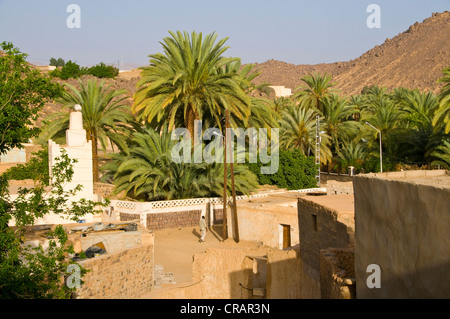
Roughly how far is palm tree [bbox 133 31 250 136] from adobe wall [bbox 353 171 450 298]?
74.0ft

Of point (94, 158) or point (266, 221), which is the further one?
point (94, 158)

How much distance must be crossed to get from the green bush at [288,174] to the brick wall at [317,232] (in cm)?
2051

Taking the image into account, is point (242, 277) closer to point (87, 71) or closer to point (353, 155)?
point (353, 155)

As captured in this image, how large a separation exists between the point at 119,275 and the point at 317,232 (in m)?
5.40

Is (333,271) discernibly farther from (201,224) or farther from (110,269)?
(201,224)

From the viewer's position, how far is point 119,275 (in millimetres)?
14234

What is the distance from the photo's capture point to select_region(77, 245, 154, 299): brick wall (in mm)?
12953

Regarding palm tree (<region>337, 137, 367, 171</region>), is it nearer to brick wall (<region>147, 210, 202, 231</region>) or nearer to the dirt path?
the dirt path

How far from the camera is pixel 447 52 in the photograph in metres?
125

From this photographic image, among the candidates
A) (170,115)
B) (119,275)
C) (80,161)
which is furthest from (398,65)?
(119,275)

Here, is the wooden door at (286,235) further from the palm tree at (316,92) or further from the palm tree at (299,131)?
the palm tree at (316,92)

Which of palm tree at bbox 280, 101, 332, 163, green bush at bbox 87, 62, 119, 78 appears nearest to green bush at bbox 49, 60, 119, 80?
green bush at bbox 87, 62, 119, 78
